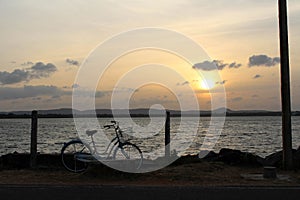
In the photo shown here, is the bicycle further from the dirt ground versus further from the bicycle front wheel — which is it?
the dirt ground

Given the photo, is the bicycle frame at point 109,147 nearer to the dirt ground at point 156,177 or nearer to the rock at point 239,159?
the dirt ground at point 156,177

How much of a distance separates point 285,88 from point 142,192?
6.53 metres

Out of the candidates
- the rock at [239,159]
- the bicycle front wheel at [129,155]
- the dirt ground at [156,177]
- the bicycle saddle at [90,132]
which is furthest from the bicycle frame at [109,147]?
the rock at [239,159]

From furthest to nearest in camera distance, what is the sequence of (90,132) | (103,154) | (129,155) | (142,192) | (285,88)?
(285,88), (90,132), (129,155), (103,154), (142,192)

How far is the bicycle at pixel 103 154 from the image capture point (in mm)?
13289

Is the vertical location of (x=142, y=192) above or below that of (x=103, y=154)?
below

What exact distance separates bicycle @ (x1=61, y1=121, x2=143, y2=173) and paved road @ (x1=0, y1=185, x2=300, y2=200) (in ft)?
8.07

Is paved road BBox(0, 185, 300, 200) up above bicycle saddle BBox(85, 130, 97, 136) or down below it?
below

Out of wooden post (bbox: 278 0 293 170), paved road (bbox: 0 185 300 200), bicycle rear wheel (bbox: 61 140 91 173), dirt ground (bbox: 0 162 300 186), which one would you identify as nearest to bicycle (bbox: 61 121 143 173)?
bicycle rear wheel (bbox: 61 140 91 173)

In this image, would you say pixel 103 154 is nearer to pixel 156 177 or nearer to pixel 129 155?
pixel 129 155

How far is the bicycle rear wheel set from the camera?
13795 millimetres

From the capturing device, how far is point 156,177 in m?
12.6

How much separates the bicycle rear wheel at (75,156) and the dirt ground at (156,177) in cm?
26

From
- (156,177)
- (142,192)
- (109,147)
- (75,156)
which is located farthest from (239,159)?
(142,192)
